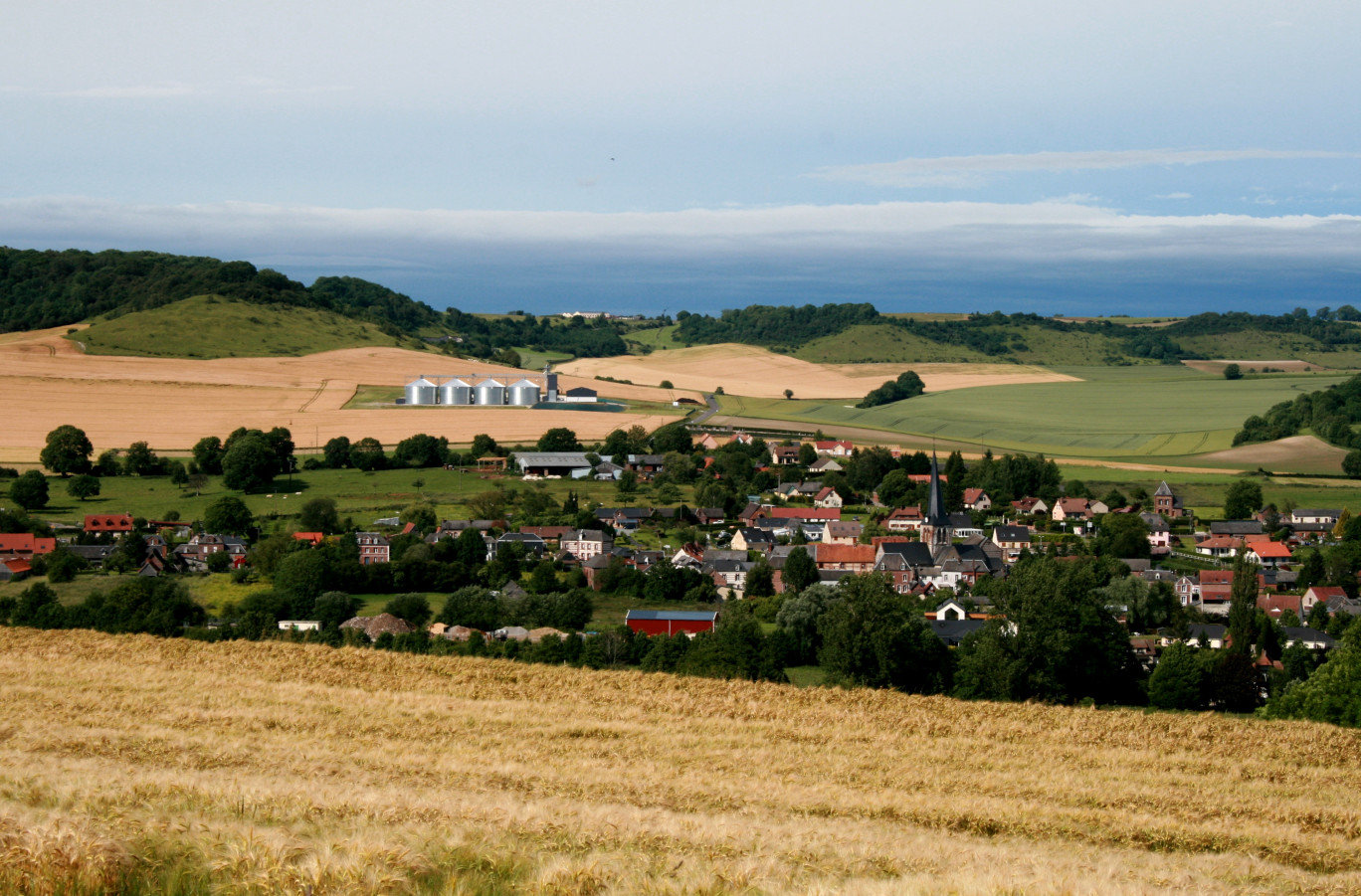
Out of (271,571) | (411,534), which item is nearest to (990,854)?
(271,571)

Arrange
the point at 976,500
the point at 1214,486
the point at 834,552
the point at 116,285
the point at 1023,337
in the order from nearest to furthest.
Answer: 1. the point at 834,552
2. the point at 976,500
3. the point at 1214,486
4. the point at 116,285
5. the point at 1023,337

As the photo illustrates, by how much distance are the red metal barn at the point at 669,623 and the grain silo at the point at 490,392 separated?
65.2 metres

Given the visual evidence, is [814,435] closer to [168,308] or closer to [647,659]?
[647,659]

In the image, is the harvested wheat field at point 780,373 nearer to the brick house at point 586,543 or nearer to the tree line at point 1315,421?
the tree line at point 1315,421

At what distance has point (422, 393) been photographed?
309 feet

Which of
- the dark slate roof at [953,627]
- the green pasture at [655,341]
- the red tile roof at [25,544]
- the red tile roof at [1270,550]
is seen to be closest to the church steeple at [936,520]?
the red tile roof at [1270,550]

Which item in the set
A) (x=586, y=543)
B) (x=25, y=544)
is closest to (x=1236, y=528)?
(x=586, y=543)

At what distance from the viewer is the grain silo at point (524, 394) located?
99062 millimetres

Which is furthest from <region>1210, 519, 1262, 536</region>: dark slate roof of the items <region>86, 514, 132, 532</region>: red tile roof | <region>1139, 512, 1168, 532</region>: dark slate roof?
<region>86, 514, 132, 532</region>: red tile roof

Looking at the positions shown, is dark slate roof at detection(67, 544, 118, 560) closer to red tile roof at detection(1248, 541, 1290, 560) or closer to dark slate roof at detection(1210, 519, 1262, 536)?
red tile roof at detection(1248, 541, 1290, 560)

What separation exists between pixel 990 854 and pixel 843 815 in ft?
8.13

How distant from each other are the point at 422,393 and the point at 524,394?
9.32 m

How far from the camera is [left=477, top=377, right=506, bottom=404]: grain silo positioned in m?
98.1

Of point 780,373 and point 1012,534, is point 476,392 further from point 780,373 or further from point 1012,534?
point 1012,534
